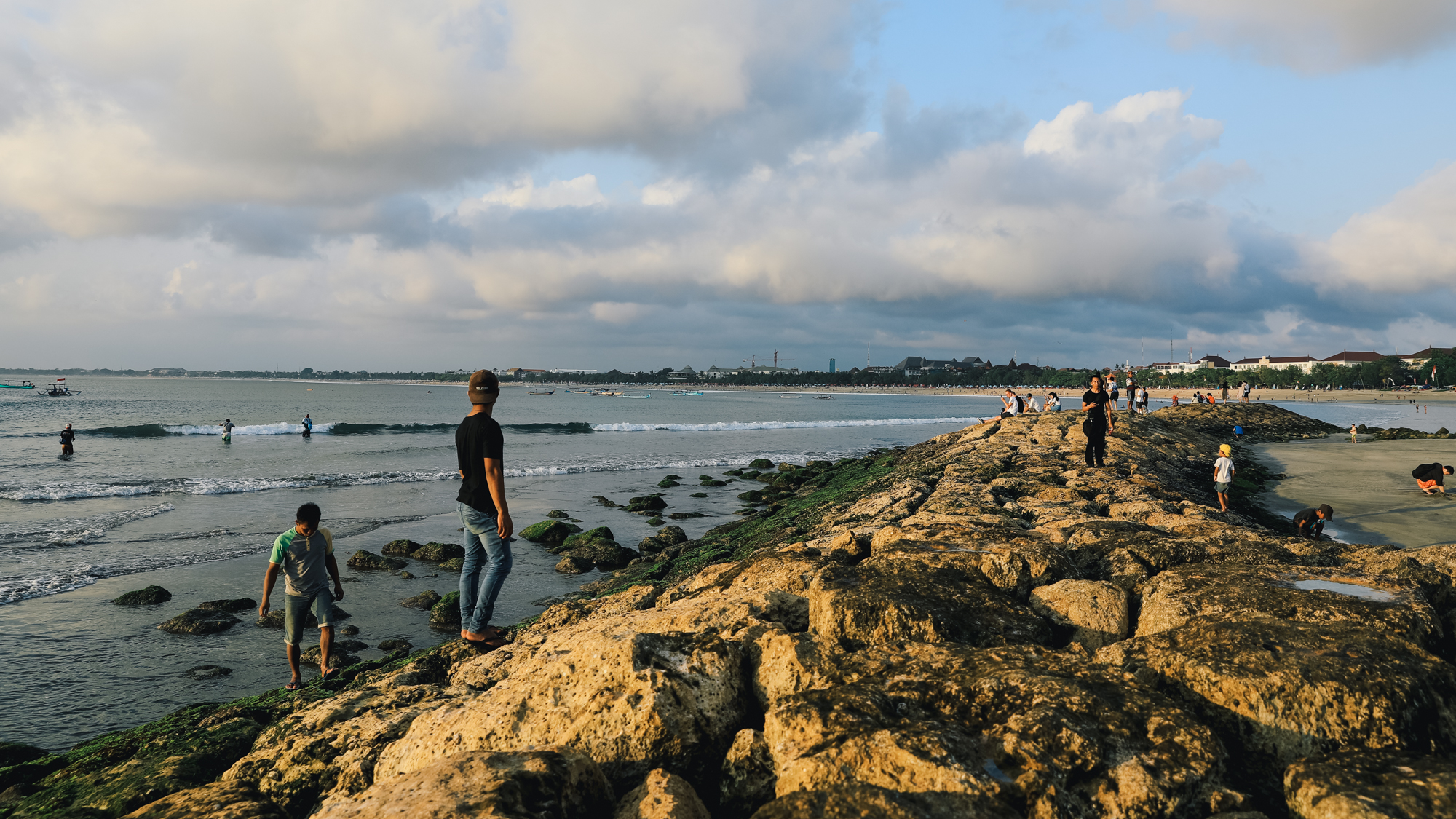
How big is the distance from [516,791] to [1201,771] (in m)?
3.20

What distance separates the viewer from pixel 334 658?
30.6ft

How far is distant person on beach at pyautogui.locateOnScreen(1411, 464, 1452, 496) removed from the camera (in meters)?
16.3

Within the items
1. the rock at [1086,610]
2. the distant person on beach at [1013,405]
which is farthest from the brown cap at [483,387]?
the distant person on beach at [1013,405]

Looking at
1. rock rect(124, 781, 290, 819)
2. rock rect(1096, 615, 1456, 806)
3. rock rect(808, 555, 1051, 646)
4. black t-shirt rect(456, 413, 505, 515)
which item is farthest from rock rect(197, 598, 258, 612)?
rock rect(1096, 615, 1456, 806)

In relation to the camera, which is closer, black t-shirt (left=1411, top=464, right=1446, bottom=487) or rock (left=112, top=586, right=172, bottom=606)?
rock (left=112, top=586, right=172, bottom=606)

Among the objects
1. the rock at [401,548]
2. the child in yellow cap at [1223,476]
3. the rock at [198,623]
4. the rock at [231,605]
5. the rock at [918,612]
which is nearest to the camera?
the rock at [918,612]

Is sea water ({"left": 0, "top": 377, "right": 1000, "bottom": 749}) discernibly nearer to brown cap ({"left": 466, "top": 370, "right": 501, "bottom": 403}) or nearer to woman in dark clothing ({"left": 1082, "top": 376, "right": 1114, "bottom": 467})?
brown cap ({"left": 466, "top": 370, "right": 501, "bottom": 403})

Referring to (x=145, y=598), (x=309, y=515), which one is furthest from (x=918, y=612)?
(x=145, y=598)

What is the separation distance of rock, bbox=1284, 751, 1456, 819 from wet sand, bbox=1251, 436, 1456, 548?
36.8ft

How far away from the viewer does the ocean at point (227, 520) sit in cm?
884

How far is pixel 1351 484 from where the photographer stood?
1880 centimetres

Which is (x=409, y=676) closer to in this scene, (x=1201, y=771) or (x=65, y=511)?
(x=1201, y=771)

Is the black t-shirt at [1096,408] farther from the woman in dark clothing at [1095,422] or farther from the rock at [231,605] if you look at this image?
the rock at [231,605]

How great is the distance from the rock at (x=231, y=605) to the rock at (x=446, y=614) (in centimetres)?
316
